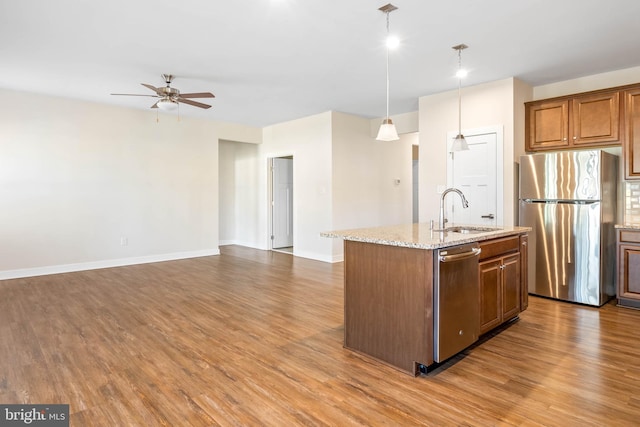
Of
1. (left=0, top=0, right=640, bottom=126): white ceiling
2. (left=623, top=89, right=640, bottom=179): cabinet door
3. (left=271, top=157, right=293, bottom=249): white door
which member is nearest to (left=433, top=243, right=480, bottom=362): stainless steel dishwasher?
(left=0, top=0, right=640, bottom=126): white ceiling

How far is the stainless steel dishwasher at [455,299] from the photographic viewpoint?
2.28 m

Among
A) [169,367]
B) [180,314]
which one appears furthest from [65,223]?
[169,367]

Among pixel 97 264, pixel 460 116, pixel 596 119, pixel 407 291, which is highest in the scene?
pixel 460 116

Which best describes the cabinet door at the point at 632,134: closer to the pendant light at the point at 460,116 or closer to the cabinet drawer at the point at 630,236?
the cabinet drawer at the point at 630,236

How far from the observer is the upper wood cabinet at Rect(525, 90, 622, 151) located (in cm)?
400

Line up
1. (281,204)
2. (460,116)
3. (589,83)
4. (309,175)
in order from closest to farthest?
(589,83)
(460,116)
(309,175)
(281,204)

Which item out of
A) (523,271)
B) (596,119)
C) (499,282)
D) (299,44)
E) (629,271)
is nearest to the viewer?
(499,282)

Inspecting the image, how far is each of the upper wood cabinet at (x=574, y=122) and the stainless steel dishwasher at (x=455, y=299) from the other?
9.01ft

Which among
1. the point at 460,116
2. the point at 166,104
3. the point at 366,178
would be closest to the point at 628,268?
the point at 460,116

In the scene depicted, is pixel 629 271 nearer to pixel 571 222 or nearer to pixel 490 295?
pixel 571 222

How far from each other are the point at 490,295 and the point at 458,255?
0.77m

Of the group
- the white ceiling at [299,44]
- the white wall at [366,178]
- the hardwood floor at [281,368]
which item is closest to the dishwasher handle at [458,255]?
the hardwood floor at [281,368]

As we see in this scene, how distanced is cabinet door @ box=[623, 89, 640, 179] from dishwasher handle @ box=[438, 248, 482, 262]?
105 inches

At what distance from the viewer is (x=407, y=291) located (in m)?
2.34
